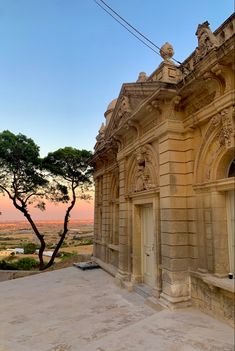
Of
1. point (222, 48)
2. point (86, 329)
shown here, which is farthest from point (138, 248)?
point (222, 48)

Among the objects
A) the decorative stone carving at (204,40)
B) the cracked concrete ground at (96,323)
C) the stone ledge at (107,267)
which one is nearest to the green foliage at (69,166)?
the stone ledge at (107,267)

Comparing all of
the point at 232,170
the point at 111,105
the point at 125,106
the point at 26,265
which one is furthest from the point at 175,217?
the point at 26,265

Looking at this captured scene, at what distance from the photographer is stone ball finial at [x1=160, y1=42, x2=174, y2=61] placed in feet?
20.9

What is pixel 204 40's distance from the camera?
16.8ft

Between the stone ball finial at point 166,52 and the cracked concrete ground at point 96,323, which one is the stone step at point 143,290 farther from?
the stone ball finial at point 166,52

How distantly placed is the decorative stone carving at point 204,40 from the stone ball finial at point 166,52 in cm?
103

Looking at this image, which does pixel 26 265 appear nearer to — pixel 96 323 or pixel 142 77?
pixel 96 323

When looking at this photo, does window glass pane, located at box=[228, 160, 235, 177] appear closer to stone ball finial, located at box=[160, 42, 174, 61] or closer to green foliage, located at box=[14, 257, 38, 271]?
stone ball finial, located at box=[160, 42, 174, 61]

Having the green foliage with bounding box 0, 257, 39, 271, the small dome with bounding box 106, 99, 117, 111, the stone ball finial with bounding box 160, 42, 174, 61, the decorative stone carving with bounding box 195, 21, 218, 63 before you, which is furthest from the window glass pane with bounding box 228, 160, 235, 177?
the green foliage with bounding box 0, 257, 39, 271

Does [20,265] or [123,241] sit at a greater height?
[123,241]

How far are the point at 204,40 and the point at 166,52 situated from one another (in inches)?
55.7

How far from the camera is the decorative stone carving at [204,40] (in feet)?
16.2

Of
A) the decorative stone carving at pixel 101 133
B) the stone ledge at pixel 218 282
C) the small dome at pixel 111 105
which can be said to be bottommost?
the stone ledge at pixel 218 282

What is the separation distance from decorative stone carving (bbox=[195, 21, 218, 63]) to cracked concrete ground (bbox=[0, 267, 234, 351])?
15.2ft
